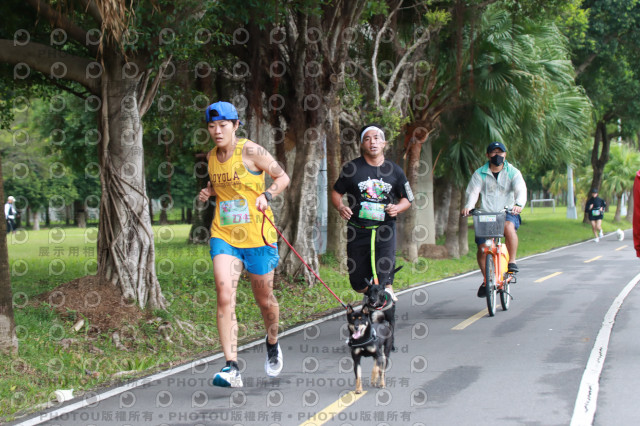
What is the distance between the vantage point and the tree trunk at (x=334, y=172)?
14.4m

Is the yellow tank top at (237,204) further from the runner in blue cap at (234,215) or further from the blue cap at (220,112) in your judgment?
the blue cap at (220,112)

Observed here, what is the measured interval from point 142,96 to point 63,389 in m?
4.39

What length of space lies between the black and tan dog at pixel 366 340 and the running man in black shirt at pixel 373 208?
86 cm

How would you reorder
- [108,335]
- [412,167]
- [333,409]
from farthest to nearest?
[412,167], [108,335], [333,409]

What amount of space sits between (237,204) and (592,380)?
3351mm

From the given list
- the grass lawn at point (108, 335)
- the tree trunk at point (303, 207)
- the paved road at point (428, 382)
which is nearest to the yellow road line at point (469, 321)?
the paved road at point (428, 382)

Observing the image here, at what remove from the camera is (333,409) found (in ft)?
18.2

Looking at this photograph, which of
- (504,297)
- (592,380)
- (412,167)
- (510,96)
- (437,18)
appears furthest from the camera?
(412,167)

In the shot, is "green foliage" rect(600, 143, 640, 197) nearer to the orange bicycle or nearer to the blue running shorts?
the orange bicycle

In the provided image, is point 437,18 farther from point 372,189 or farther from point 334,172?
point 372,189

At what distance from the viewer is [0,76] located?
456 inches

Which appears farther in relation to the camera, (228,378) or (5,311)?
(5,311)

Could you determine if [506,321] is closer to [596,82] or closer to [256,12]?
[256,12]

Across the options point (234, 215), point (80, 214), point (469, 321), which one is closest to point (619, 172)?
point (80, 214)
